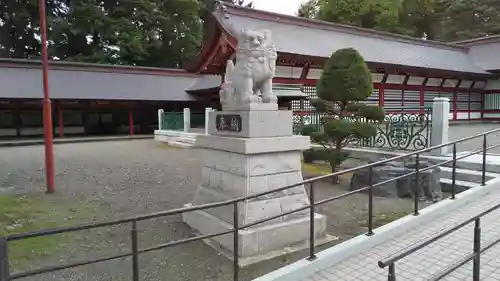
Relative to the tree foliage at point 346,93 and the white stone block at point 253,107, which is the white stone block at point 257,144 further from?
the tree foliage at point 346,93

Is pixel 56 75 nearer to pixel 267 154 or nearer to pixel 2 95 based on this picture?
pixel 2 95

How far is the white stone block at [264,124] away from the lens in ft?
15.4

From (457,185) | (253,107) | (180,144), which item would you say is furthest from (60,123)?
(457,185)

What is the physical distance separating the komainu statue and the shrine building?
8.80 metres

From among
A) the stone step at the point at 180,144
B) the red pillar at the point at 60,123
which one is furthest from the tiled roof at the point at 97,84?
the stone step at the point at 180,144

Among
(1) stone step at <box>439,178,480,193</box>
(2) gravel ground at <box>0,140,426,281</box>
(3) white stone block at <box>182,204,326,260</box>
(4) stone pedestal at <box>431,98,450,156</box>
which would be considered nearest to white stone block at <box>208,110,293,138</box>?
(3) white stone block at <box>182,204,326,260</box>

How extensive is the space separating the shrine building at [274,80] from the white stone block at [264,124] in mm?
9252

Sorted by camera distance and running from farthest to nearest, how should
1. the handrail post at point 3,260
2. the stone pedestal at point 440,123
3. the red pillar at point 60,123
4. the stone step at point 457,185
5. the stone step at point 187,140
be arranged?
the red pillar at point 60,123, the stone step at point 187,140, the stone pedestal at point 440,123, the stone step at point 457,185, the handrail post at point 3,260

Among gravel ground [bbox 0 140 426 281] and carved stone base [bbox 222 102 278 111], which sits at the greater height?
carved stone base [bbox 222 102 278 111]

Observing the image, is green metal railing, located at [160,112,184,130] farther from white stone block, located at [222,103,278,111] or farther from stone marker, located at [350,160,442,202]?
white stone block, located at [222,103,278,111]

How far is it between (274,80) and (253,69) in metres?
9.94

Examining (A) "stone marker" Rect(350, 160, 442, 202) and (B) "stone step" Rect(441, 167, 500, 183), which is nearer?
(B) "stone step" Rect(441, 167, 500, 183)

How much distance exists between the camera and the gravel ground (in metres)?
4.04

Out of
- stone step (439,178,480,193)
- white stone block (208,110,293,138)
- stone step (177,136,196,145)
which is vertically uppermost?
white stone block (208,110,293,138)
